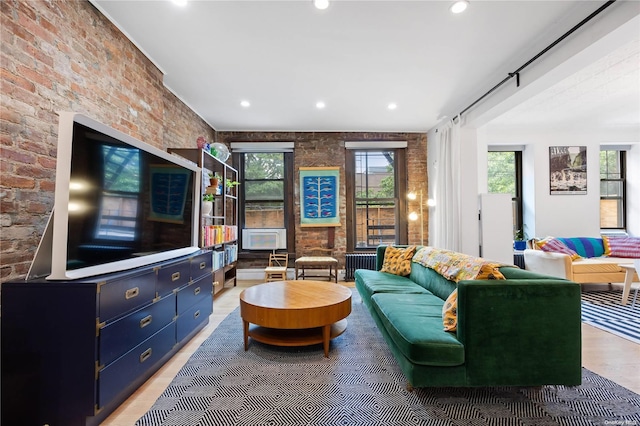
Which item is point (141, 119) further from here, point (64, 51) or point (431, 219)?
point (431, 219)

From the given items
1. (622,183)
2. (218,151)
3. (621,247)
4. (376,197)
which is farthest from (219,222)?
(622,183)

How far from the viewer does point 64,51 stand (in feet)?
6.38

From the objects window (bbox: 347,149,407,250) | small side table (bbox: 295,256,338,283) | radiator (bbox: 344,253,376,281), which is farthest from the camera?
window (bbox: 347,149,407,250)

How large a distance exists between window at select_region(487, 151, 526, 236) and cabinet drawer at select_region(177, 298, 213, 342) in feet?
18.6

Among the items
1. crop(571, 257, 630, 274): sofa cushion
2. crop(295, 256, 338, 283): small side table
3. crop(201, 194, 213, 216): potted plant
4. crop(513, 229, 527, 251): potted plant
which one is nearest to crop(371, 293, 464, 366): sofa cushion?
crop(295, 256, 338, 283): small side table

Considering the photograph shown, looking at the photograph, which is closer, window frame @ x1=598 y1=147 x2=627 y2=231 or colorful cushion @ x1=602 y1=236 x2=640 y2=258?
colorful cushion @ x1=602 y1=236 x2=640 y2=258

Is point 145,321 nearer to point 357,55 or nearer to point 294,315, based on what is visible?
point 294,315

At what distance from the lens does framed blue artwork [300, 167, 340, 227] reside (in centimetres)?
516

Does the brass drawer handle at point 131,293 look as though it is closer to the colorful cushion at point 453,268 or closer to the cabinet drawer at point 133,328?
the cabinet drawer at point 133,328

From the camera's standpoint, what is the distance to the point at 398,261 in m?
3.66

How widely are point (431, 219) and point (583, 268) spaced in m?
2.21

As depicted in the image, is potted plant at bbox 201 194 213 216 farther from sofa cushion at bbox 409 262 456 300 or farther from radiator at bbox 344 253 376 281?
sofa cushion at bbox 409 262 456 300

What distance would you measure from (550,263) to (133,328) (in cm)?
515

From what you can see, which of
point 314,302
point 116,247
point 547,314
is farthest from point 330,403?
point 116,247
